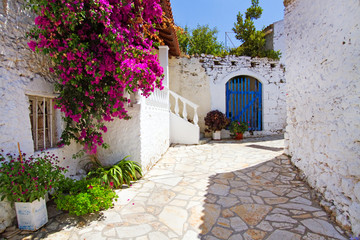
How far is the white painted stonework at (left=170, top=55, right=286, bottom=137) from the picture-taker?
8352mm

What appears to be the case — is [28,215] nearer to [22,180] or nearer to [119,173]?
[22,180]

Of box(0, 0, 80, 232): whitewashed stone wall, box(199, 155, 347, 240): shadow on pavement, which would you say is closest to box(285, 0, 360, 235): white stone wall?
box(199, 155, 347, 240): shadow on pavement

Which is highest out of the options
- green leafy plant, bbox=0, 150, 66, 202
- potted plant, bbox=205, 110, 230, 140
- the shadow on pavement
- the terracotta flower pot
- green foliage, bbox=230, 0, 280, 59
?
green foliage, bbox=230, 0, 280, 59

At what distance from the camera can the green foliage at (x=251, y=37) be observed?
9055mm

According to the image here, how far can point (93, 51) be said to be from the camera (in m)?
2.79

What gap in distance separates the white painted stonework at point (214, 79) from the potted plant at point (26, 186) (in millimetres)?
6431

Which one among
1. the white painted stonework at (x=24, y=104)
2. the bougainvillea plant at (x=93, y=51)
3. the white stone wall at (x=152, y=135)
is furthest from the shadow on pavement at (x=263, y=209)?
the bougainvillea plant at (x=93, y=51)

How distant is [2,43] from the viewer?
241 cm

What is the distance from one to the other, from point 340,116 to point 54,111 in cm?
412

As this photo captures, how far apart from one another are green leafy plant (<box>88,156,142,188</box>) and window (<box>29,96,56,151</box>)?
2.73 feet

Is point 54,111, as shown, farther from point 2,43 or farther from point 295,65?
point 295,65

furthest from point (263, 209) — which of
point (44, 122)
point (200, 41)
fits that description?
point (200, 41)

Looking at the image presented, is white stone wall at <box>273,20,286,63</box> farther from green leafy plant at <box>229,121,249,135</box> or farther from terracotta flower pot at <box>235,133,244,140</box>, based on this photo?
terracotta flower pot at <box>235,133,244,140</box>

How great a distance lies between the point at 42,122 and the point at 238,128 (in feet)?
21.7
